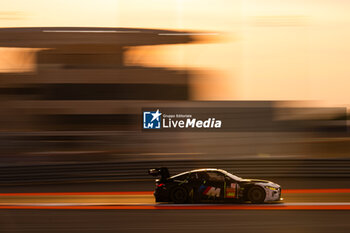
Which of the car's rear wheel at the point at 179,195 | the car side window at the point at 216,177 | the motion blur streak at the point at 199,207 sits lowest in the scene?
the motion blur streak at the point at 199,207

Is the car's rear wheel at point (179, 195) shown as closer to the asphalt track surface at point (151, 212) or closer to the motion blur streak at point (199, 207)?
the asphalt track surface at point (151, 212)

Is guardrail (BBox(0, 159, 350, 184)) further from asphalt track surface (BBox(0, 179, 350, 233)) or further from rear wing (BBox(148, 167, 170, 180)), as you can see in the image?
rear wing (BBox(148, 167, 170, 180))

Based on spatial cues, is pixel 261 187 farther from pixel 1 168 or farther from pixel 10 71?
pixel 10 71

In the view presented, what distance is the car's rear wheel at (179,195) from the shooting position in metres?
10.6

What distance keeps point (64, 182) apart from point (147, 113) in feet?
47.2

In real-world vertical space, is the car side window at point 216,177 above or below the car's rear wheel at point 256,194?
above

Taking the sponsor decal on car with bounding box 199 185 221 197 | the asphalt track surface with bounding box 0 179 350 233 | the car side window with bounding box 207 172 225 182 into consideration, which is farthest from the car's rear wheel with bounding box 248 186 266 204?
the sponsor decal on car with bounding box 199 185 221 197

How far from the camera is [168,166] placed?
588 inches

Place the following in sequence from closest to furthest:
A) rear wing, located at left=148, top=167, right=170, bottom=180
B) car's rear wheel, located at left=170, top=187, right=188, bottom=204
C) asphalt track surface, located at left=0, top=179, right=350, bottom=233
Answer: asphalt track surface, located at left=0, top=179, right=350, bottom=233 < car's rear wheel, located at left=170, top=187, right=188, bottom=204 < rear wing, located at left=148, top=167, right=170, bottom=180

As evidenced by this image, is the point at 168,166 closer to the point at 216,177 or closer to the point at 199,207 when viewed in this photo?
the point at 216,177

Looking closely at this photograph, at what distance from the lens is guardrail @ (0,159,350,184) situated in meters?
14.8

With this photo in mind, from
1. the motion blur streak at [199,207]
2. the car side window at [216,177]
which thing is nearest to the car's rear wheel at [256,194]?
the motion blur streak at [199,207]

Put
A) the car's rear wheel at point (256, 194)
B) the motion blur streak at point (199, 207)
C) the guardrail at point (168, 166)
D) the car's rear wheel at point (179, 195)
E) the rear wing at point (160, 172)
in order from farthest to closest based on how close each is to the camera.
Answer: the guardrail at point (168, 166) → the rear wing at point (160, 172) → the car's rear wheel at point (179, 195) → the car's rear wheel at point (256, 194) → the motion blur streak at point (199, 207)

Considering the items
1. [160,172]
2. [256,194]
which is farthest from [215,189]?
[160,172]
